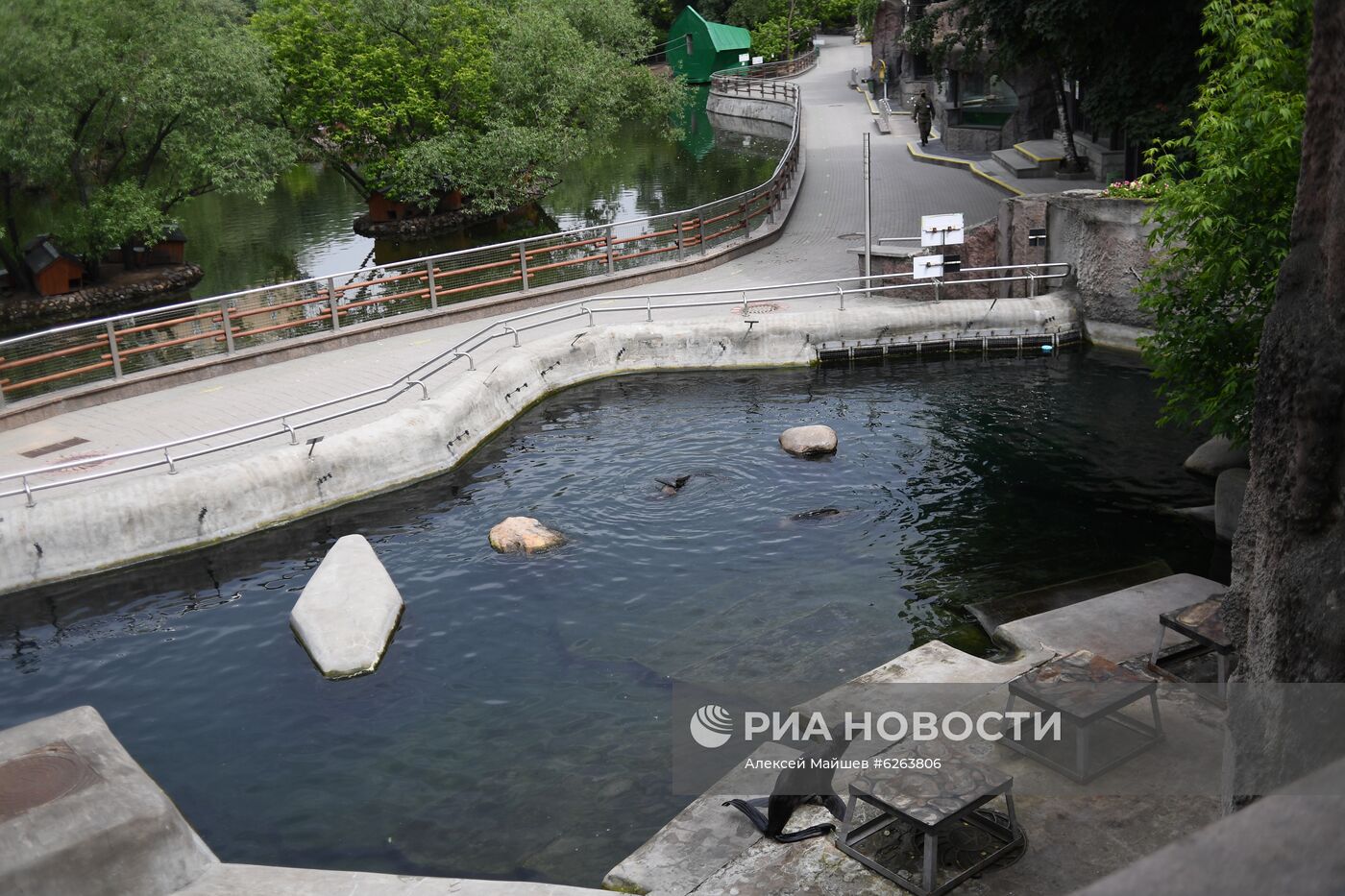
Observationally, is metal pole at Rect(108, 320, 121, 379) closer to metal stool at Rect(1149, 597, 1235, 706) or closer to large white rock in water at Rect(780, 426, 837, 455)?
large white rock in water at Rect(780, 426, 837, 455)

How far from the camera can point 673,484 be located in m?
18.2

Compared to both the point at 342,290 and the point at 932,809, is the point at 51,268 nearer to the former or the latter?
the point at 342,290

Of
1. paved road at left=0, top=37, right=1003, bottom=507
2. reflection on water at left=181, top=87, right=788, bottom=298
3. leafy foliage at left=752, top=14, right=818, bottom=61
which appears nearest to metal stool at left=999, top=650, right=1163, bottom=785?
paved road at left=0, top=37, right=1003, bottom=507

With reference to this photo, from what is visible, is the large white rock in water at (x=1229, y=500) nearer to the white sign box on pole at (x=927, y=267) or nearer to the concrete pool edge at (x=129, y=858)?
the white sign box on pole at (x=927, y=267)

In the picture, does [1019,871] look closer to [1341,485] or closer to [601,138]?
[1341,485]

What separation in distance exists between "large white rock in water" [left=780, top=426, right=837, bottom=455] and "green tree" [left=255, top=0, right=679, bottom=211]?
70.5ft

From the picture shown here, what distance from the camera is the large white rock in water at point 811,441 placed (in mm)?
19125

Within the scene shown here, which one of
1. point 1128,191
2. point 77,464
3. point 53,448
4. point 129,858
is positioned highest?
point 1128,191

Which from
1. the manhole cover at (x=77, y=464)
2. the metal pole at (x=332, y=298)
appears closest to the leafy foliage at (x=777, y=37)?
the metal pole at (x=332, y=298)

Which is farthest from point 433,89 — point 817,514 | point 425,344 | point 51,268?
point 817,514

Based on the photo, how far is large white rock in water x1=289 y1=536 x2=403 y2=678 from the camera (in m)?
13.8

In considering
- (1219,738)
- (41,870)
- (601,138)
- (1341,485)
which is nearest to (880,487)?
(1219,738)

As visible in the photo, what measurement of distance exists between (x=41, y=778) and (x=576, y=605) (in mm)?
6462

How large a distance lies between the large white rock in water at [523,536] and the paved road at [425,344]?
12.9 ft
